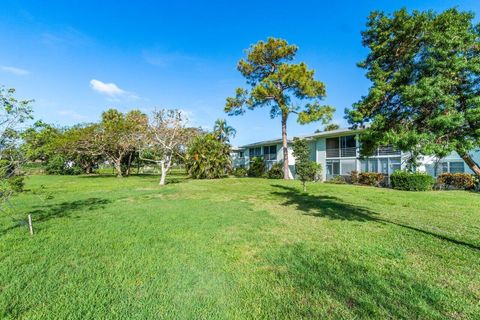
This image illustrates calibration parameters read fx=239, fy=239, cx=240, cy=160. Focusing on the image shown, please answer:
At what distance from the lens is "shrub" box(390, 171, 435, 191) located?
17.1m

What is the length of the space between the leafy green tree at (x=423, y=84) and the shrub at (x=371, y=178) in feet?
54.1

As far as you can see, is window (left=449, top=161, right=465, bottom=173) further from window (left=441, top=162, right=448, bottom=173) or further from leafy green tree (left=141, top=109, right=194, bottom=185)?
leafy green tree (left=141, top=109, right=194, bottom=185)

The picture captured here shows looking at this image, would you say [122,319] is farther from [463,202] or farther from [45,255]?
[463,202]

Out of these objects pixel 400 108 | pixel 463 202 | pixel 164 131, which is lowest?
pixel 463 202

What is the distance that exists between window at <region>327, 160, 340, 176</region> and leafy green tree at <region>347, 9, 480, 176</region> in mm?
20719

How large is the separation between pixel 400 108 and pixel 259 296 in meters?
5.42

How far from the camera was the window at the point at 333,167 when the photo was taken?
85.6ft

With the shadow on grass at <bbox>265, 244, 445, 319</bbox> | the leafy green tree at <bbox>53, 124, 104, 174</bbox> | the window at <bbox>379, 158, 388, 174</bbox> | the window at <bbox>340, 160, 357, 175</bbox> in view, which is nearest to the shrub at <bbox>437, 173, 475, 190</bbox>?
the window at <bbox>379, 158, 388, 174</bbox>

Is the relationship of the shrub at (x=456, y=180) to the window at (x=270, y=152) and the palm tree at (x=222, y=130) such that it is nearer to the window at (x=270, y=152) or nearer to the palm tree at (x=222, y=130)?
the window at (x=270, y=152)

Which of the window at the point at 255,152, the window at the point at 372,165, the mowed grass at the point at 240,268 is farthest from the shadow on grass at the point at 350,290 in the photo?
the window at the point at 255,152

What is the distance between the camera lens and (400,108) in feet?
19.1

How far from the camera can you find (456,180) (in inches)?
693

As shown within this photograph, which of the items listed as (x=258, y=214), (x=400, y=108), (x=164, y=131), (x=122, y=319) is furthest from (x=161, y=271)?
(x=164, y=131)

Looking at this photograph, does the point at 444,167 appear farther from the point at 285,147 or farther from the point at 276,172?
the point at 276,172
